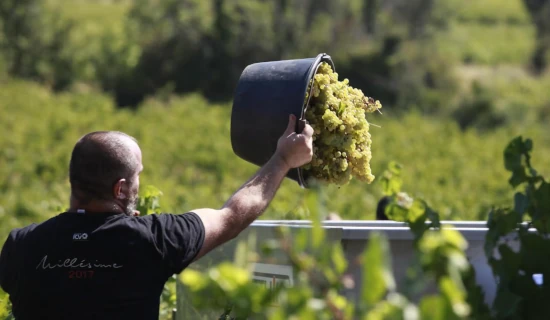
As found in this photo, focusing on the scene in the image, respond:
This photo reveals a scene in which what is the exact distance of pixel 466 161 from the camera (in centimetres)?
3528

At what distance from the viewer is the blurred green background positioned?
1420 inches

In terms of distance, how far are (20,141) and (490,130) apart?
2635cm

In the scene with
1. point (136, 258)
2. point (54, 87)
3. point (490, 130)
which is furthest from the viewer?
point (54, 87)

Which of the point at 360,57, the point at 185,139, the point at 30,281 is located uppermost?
the point at 360,57

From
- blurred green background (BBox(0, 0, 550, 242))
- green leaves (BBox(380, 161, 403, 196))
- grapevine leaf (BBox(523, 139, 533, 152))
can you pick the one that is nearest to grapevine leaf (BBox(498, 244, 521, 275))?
grapevine leaf (BBox(523, 139, 533, 152))

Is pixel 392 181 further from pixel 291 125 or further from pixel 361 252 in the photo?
pixel 291 125

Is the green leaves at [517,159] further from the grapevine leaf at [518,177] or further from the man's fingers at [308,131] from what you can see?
the man's fingers at [308,131]

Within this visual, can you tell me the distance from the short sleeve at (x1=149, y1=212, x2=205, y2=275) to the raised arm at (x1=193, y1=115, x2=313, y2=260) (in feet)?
0.14

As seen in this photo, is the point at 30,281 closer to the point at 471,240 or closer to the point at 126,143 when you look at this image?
the point at 126,143

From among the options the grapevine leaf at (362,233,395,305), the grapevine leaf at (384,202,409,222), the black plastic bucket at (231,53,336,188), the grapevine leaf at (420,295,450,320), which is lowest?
the grapevine leaf at (420,295,450,320)

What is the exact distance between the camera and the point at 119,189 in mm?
3068

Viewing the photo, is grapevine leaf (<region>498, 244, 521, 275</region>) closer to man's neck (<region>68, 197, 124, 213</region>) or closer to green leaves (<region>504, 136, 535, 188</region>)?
green leaves (<region>504, 136, 535, 188</region>)

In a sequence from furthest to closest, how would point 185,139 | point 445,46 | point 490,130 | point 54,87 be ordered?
point 445,46, point 54,87, point 490,130, point 185,139

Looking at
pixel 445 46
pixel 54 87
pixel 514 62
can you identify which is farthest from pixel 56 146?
pixel 514 62
